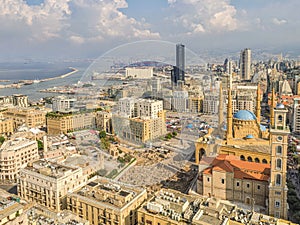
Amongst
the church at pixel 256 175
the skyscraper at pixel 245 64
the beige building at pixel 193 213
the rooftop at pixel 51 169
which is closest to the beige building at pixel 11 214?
the rooftop at pixel 51 169

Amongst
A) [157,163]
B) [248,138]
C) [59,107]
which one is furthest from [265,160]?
[59,107]

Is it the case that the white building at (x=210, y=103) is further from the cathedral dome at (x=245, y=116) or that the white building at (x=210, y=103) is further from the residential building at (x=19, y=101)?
the residential building at (x=19, y=101)

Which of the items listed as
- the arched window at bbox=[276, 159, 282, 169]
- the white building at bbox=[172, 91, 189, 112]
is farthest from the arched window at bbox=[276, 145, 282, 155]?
the white building at bbox=[172, 91, 189, 112]

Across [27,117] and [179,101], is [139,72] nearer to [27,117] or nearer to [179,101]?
[179,101]

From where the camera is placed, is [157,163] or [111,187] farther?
[157,163]

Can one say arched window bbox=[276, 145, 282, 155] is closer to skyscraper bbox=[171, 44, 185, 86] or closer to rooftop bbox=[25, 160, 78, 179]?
rooftop bbox=[25, 160, 78, 179]

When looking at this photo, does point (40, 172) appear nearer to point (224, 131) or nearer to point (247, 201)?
point (247, 201)

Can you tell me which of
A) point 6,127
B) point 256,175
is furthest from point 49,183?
point 6,127
